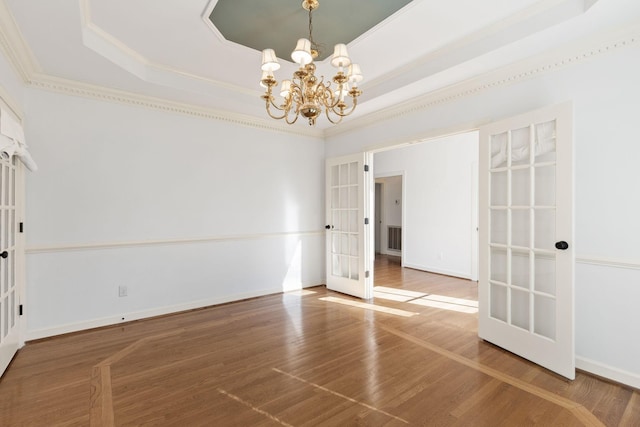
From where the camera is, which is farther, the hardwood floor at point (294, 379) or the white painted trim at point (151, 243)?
the white painted trim at point (151, 243)

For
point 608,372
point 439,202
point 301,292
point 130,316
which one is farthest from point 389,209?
point 130,316

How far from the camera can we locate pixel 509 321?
2.68 meters

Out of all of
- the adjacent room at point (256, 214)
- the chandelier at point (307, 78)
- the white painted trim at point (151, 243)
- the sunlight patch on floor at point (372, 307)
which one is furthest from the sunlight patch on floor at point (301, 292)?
the chandelier at point (307, 78)

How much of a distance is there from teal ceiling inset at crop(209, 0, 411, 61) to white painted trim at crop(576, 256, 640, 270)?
94.7 inches

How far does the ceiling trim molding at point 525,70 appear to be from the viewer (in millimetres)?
2209

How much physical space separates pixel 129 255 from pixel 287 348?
2.14m

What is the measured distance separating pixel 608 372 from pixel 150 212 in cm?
455

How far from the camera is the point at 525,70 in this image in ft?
8.77

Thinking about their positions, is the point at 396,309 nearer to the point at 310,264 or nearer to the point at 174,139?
the point at 310,264

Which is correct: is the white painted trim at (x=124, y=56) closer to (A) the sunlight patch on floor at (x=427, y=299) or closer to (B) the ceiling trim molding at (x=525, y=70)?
(B) the ceiling trim molding at (x=525, y=70)

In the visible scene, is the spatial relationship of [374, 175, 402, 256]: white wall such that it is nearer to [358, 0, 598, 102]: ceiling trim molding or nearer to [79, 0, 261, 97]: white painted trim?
[358, 0, 598, 102]: ceiling trim molding

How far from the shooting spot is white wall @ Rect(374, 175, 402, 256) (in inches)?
333

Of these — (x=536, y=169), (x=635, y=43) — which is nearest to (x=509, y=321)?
(x=536, y=169)

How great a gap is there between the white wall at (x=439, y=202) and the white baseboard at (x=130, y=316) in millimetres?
3508
